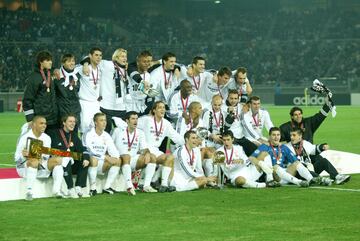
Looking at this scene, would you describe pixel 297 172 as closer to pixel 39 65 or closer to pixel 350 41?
pixel 39 65

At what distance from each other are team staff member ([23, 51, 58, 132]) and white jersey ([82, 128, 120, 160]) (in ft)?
1.81

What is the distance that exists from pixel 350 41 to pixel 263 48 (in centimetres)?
532

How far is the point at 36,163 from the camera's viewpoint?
10.6m

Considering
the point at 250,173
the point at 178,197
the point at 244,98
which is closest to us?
the point at 178,197

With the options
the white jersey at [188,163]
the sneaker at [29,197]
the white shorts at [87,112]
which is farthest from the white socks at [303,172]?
the sneaker at [29,197]

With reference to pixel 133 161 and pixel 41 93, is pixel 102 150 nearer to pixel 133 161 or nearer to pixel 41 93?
pixel 133 161

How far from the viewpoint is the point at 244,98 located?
13688mm

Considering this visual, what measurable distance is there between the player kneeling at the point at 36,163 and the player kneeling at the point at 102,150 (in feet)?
2.29

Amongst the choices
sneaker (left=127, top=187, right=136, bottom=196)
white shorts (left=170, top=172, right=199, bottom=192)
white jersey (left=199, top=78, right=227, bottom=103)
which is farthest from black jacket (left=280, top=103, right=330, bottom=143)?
sneaker (left=127, top=187, right=136, bottom=196)

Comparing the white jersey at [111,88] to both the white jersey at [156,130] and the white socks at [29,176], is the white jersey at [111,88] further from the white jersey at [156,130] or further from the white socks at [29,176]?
the white socks at [29,176]

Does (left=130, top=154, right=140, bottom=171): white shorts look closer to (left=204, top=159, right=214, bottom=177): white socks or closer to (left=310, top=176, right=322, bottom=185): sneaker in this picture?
(left=204, top=159, right=214, bottom=177): white socks

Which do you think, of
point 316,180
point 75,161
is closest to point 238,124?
point 316,180

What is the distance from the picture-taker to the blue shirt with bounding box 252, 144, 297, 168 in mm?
12117

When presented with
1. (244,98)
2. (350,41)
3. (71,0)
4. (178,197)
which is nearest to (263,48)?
(350,41)
